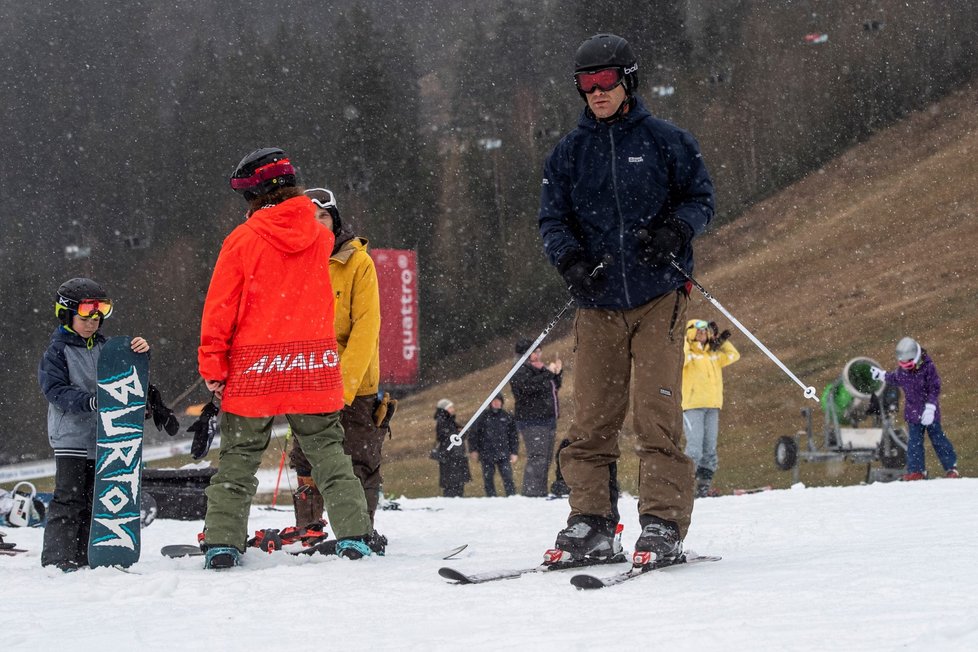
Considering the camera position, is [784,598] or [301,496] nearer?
[784,598]

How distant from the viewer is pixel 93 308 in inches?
229

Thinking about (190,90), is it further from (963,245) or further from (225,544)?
(225,544)

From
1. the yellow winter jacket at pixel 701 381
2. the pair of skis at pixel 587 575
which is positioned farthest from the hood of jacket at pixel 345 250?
the yellow winter jacket at pixel 701 381

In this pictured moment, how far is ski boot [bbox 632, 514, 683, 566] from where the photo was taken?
13.8 ft

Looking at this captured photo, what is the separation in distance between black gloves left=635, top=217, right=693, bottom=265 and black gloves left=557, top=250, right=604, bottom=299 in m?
0.20

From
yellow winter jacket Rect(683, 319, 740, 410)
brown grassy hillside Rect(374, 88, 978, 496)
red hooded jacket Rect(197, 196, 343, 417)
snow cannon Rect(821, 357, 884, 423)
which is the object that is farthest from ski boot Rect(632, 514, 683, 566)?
brown grassy hillside Rect(374, 88, 978, 496)

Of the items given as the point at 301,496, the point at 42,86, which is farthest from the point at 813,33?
the point at 301,496

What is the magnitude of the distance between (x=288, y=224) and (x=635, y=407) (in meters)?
1.86

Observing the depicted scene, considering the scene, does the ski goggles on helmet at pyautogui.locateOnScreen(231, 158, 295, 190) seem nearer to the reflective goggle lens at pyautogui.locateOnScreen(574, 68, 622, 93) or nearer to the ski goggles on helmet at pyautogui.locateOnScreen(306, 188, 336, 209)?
the ski goggles on helmet at pyautogui.locateOnScreen(306, 188, 336, 209)

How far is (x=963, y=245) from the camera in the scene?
98.6 feet

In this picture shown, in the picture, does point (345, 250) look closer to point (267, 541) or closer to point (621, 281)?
point (267, 541)

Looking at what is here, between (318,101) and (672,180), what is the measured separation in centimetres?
5144

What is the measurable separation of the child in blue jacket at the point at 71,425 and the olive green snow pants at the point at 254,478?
34.6 inches

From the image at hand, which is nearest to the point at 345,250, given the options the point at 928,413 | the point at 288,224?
the point at 288,224
